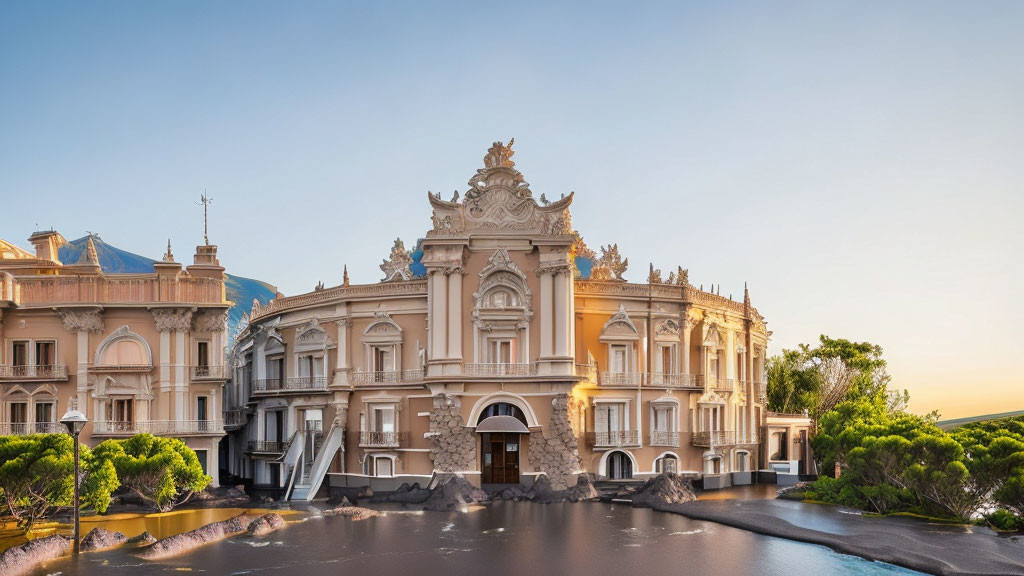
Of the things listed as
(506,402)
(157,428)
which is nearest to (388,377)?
(506,402)

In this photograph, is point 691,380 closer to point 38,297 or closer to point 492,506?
point 492,506

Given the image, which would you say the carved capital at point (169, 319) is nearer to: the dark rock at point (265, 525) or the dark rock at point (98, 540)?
the dark rock at point (265, 525)

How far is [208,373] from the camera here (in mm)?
45344

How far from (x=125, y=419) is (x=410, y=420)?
13.7 metres

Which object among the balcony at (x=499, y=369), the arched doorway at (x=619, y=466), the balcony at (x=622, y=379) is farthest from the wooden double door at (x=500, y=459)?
the balcony at (x=622, y=379)

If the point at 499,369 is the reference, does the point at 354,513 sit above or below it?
below

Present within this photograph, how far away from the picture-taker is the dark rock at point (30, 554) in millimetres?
27203

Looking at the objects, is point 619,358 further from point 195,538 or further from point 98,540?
point 98,540

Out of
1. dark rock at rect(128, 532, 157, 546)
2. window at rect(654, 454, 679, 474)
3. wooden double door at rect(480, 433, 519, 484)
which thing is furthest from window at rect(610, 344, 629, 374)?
dark rock at rect(128, 532, 157, 546)

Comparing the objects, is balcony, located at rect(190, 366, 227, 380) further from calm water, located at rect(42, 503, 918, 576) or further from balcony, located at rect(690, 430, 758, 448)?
balcony, located at rect(690, 430, 758, 448)

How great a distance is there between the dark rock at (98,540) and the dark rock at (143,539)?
420mm

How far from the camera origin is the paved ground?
2839 centimetres

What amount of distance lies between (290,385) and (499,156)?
658 inches

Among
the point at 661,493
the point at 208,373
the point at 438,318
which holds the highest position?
the point at 438,318
